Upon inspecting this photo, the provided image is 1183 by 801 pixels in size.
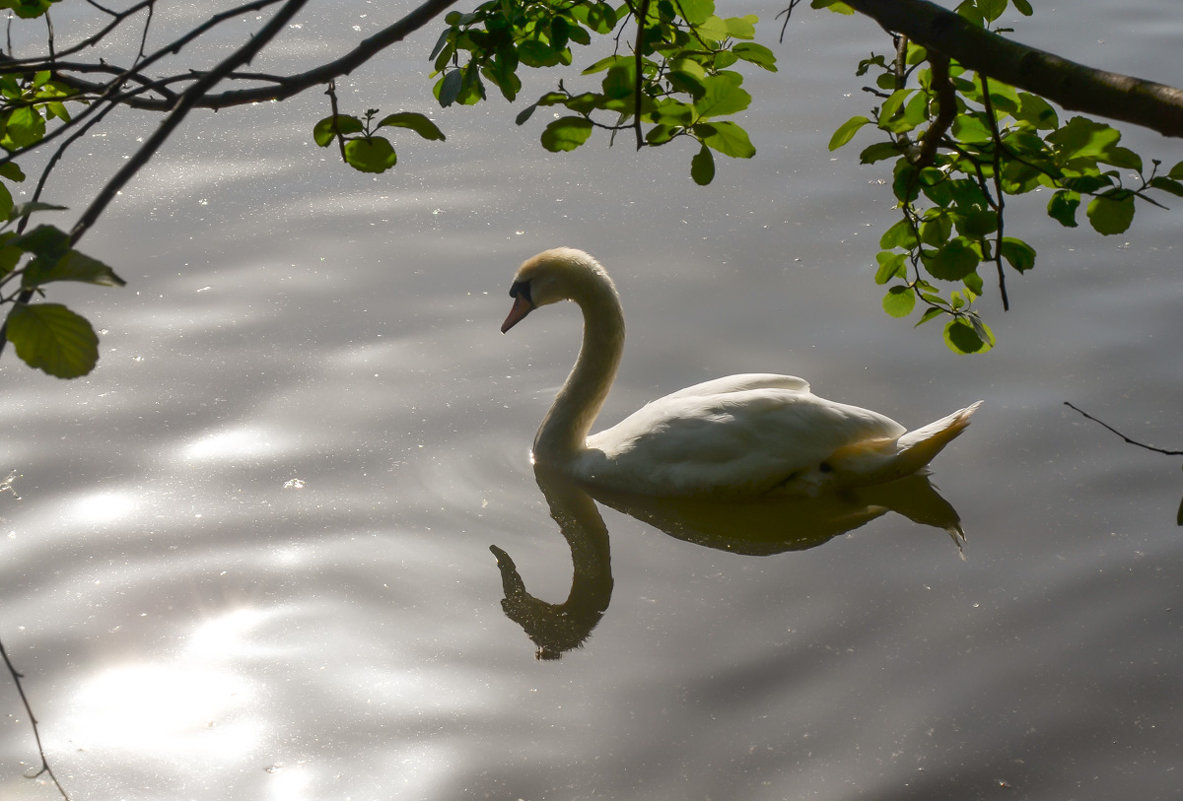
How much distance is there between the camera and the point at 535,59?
7.99 ft

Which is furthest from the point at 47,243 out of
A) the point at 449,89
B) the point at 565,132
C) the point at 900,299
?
the point at 900,299

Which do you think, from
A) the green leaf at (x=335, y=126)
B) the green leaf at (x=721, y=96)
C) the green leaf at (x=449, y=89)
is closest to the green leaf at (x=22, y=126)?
the green leaf at (x=335, y=126)

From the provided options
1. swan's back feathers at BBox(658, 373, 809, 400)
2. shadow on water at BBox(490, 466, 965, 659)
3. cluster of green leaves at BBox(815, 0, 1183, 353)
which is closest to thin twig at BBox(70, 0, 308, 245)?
cluster of green leaves at BBox(815, 0, 1183, 353)

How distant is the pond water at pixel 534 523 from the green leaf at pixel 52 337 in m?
2.28

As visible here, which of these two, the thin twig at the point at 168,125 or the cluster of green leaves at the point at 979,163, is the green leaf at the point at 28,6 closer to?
the thin twig at the point at 168,125

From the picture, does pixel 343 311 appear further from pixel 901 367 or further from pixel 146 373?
pixel 901 367

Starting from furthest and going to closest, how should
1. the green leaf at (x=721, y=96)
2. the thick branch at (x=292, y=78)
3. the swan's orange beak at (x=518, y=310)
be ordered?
the swan's orange beak at (x=518, y=310), the green leaf at (x=721, y=96), the thick branch at (x=292, y=78)

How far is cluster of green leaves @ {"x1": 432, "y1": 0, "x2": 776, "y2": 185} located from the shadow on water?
2125 mm

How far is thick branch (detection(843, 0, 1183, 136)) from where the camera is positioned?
1.65m

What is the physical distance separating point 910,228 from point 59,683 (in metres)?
2.62

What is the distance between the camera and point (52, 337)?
51.4 inches

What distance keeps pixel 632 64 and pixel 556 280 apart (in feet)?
9.50

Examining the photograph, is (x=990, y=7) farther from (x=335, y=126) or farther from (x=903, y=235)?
(x=335, y=126)

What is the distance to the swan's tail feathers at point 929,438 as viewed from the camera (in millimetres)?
4480
